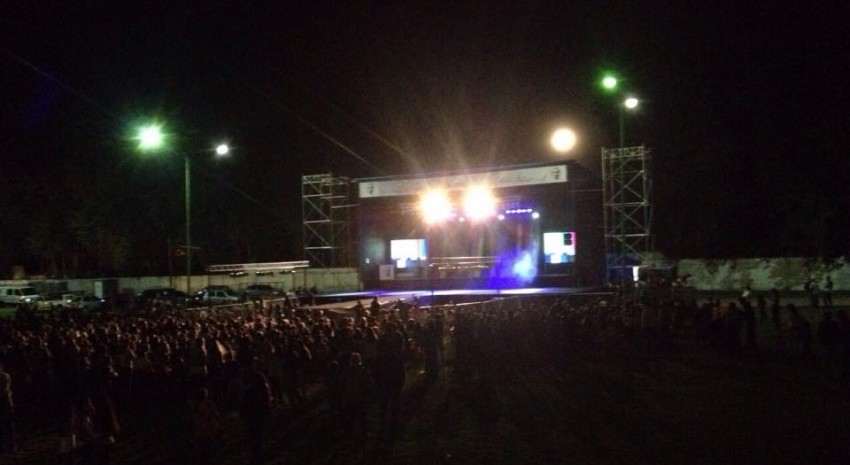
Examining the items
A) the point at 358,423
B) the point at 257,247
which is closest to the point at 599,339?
the point at 358,423

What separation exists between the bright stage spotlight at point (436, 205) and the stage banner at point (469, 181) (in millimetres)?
543

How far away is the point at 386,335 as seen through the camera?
13266 mm

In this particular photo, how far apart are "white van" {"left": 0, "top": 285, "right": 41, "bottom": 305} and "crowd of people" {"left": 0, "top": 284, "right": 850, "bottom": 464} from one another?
83.2 ft

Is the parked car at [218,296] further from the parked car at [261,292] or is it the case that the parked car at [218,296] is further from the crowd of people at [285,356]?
the crowd of people at [285,356]

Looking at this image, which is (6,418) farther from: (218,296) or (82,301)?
(82,301)

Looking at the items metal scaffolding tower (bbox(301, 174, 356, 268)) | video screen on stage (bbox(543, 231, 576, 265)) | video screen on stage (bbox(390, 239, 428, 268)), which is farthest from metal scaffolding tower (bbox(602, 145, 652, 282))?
metal scaffolding tower (bbox(301, 174, 356, 268))

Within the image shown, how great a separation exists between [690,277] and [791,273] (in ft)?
17.1

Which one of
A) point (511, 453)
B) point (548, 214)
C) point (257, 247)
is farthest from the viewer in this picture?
point (257, 247)

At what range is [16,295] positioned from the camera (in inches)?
1742

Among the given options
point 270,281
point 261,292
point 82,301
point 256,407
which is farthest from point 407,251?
point 256,407

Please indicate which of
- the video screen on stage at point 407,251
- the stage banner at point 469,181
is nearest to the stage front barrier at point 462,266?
the video screen on stage at point 407,251

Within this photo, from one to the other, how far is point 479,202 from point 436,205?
218cm

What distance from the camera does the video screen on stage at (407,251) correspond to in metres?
39.2

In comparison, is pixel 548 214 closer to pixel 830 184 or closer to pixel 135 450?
pixel 830 184
